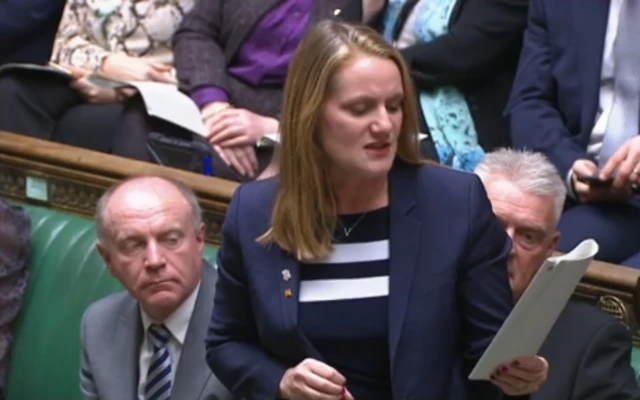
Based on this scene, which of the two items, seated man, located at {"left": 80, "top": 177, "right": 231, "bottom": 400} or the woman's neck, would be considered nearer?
the woman's neck

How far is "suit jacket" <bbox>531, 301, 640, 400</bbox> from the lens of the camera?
7.56ft

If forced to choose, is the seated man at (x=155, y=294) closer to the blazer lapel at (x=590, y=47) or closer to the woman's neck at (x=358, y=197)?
the woman's neck at (x=358, y=197)

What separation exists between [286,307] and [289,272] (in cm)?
5

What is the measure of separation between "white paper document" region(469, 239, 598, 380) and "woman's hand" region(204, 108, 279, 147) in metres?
1.46

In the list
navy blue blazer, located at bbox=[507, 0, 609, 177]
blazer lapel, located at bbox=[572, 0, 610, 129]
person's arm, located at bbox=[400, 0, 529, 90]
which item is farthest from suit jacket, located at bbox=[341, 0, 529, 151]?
blazer lapel, located at bbox=[572, 0, 610, 129]

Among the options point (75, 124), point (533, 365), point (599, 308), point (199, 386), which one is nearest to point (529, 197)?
point (599, 308)

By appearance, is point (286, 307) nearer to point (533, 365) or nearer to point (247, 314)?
point (247, 314)

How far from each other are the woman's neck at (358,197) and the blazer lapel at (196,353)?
556 millimetres

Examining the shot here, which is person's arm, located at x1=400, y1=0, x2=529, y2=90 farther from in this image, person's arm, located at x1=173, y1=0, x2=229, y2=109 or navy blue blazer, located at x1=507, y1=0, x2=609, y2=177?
person's arm, located at x1=173, y1=0, x2=229, y2=109

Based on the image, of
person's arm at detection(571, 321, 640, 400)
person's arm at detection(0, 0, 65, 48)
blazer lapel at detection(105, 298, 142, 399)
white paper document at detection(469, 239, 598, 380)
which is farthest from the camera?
person's arm at detection(0, 0, 65, 48)

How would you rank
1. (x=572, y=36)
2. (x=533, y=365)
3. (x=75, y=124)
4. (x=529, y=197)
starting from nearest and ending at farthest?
(x=533, y=365) < (x=529, y=197) < (x=572, y=36) < (x=75, y=124)

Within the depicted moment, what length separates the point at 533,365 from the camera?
2031mm

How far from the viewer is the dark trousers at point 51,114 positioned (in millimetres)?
3697

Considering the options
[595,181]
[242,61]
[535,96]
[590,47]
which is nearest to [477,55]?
[535,96]
